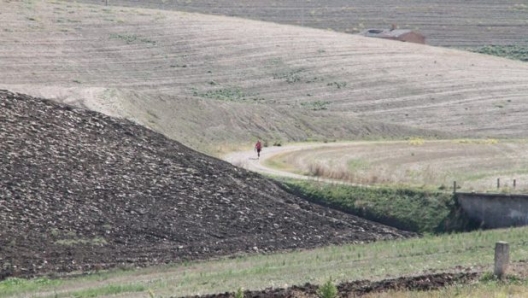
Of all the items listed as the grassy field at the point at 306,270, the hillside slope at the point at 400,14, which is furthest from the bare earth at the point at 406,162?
the hillside slope at the point at 400,14

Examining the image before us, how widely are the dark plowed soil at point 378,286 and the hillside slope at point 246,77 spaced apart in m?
30.5

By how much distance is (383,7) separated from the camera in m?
116

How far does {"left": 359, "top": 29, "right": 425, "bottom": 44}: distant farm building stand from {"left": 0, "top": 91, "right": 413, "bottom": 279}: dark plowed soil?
5404 centimetres

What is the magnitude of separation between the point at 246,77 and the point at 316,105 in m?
6.23

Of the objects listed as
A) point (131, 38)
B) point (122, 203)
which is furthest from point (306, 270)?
point (131, 38)

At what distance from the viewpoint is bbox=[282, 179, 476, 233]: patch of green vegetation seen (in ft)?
136

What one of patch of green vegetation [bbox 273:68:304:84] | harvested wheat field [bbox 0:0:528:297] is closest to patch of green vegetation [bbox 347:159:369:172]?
harvested wheat field [bbox 0:0:528:297]

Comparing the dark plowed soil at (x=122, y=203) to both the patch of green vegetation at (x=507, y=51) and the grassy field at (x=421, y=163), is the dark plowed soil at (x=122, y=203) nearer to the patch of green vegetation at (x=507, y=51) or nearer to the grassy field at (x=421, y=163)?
the grassy field at (x=421, y=163)

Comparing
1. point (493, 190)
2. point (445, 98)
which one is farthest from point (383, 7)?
point (493, 190)

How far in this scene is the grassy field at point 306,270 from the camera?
1038 inches

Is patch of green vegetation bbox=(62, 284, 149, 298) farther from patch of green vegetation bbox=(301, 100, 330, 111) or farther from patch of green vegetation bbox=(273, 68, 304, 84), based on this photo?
patch of green vegetation bbox=(273, 68, 304, 84)

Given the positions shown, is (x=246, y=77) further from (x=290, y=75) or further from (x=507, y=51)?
(x=507, y=51)

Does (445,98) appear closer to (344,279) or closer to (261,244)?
(261,244)

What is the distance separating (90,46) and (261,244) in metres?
43.0
